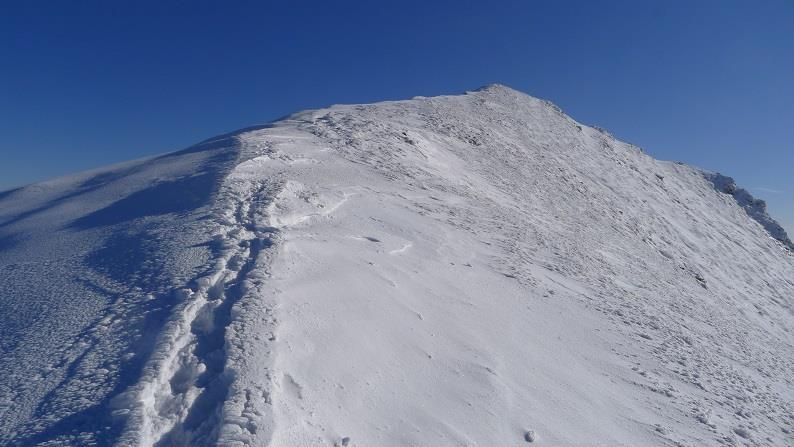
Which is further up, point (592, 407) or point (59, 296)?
point (59, 296)

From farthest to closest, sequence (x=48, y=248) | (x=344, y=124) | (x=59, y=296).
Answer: (x=344, y=124) < (x=48, y=248) < (x=59, y=296)

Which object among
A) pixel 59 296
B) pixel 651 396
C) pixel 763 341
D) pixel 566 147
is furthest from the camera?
pixel 566 147

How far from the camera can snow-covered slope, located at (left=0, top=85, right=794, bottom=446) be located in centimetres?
438

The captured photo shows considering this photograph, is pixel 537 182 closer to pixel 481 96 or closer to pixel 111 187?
pixel 481 96

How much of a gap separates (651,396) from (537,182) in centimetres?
1202

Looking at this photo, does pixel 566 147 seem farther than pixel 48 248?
Yes

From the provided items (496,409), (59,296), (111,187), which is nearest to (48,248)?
(59,296)

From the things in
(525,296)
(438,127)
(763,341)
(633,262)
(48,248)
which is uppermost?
(438,127)

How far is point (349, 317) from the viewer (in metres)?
6.07

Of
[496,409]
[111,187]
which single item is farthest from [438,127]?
[496,409]

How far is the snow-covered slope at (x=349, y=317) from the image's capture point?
4.38 m

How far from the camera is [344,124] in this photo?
16.8 meters

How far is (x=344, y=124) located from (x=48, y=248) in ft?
34.2

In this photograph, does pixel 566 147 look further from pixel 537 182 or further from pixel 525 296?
pixel 525 296
